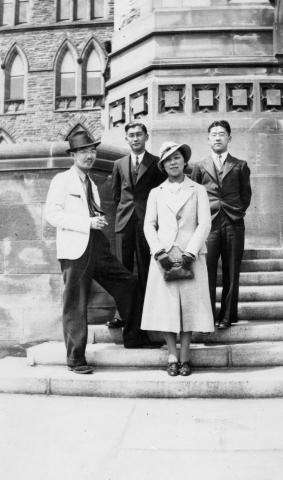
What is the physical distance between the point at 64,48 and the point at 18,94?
3.42 m

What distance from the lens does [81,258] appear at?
4246mm

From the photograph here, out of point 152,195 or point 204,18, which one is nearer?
point 152,195

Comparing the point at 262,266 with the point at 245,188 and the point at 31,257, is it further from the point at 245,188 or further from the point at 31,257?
the point at 31,257

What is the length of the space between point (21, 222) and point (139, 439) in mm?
3056

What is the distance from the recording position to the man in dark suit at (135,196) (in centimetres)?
464

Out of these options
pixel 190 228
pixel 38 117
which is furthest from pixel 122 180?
pixel 38 117

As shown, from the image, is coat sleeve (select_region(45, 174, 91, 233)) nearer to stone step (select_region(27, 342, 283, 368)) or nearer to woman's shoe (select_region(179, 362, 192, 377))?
stone step (select_region(27, 342, 283, 368))

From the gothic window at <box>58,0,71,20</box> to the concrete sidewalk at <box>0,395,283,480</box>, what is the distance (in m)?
26.9

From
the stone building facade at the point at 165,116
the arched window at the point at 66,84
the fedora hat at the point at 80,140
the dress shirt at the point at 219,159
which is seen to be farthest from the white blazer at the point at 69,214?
the arched window at the point at 66,84

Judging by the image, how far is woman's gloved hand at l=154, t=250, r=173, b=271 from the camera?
405 cm

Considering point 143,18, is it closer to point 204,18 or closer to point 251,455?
point 204,18

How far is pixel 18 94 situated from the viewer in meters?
27.0

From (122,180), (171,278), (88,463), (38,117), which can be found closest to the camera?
(88,463)

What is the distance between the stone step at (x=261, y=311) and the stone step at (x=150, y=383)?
909 mm
